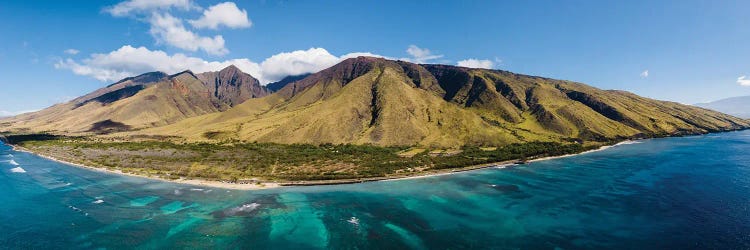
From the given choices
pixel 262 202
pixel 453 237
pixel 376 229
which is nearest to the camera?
pixel 453 237

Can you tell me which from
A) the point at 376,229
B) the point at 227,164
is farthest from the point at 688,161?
the point at 227,164

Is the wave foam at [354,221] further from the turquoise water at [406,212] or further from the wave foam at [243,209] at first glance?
the wave foam at [243,209]

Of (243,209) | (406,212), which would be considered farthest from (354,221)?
(243,209)

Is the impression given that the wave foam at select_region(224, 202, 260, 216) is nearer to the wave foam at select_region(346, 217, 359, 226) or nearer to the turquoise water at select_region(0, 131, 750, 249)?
the turquoise water at select_region(0, 131, 750, 249)

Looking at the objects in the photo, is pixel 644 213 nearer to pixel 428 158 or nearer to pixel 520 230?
pixel 520 230

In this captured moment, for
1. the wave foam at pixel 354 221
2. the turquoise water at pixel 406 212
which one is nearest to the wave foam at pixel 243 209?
the turquoise water at pixel 406 212

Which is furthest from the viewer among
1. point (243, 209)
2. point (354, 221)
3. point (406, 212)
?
point (243, 209)

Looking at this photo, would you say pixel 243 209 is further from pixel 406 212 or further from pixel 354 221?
pixel 406 212

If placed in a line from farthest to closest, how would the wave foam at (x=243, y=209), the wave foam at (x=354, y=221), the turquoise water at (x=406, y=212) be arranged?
the wave foam at (x=243, y=209) < the wave foam at (x=354, y=221) < the turquoise water at (x=406, y=212)
